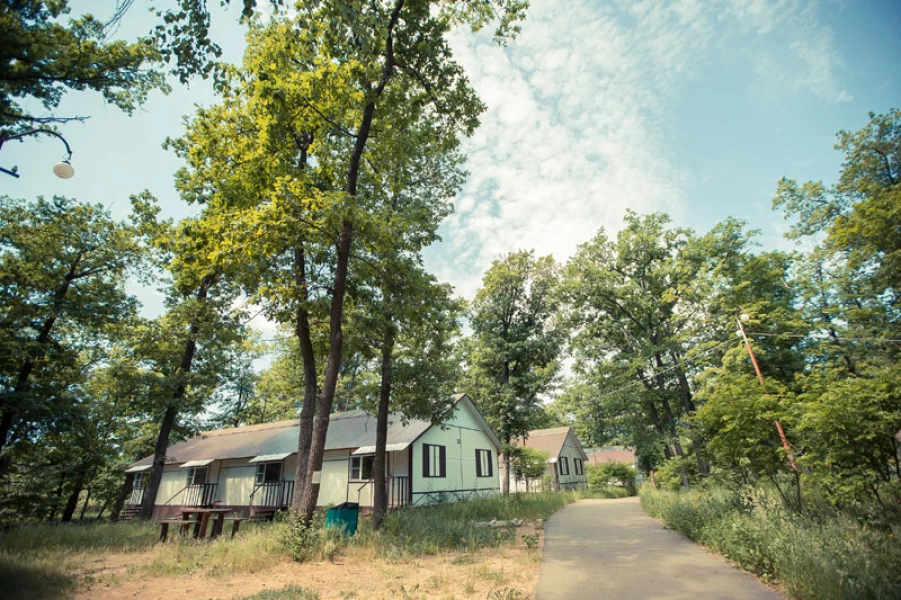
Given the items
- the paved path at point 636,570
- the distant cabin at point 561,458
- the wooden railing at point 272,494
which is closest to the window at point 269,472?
the wooden railing at point 272,494

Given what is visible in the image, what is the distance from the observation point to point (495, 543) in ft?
29.9

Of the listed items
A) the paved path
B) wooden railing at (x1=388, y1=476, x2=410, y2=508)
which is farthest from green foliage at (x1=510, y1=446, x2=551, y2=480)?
the paved path

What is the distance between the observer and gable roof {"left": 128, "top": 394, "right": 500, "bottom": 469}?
18.4 meters

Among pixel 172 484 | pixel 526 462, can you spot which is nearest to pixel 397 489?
pixel 526 462

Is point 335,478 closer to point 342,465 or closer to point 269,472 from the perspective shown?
point 342,465

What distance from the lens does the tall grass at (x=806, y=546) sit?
414cm

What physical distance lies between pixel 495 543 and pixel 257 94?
12.1m

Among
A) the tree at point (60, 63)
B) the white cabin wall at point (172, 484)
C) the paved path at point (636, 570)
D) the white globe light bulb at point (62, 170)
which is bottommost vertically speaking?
the paved path at point (636, 570)

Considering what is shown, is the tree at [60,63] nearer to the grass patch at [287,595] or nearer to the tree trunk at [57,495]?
the grass patch at [287,595]

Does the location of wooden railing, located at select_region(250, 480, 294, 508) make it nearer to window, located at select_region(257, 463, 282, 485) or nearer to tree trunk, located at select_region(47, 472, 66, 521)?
window, located at select_region(257, 463, 282, 485)

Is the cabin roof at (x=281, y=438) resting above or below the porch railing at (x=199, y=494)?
above

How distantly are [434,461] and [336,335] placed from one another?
11.7m

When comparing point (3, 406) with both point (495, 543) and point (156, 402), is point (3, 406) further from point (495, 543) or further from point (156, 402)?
point (495, 543)

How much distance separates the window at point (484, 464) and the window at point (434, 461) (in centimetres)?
360
